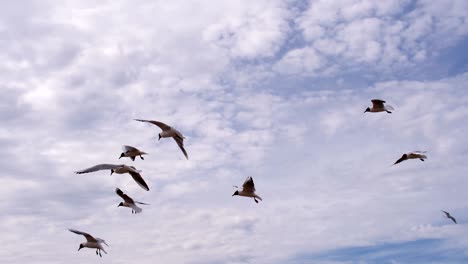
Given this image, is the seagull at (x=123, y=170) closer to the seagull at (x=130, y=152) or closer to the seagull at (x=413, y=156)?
the seagull at (x=130, y=152)

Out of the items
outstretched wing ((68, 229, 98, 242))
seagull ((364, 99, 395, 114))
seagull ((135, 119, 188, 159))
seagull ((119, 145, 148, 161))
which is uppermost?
seagull ((364, 99, 395, 114))

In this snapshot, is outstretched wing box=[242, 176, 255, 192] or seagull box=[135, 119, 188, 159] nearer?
seagull box=[135, 119, 188, 159]

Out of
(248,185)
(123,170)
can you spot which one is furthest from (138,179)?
(248,185)

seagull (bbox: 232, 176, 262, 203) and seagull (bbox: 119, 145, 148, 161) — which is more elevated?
seagull (bbox: 119, 145, 148, 161)

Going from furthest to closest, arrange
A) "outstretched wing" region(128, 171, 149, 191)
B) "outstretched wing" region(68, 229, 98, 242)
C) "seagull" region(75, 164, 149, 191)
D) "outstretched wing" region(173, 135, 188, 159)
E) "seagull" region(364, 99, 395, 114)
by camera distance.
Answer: "seagull" region(364, 99, 395, 114) → "outstretched wing" region(68, 229, 98, 242) → "outstretched wing" region(128, 171, 149, 191) → "outstretched wing" region(173, 135, 188, 159) → "seagull" region(75, 164, 149, 191)

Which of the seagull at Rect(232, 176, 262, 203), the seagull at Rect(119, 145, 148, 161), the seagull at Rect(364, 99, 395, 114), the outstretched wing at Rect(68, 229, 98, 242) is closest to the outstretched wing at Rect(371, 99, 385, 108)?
the seagull at Rect(364, 99, 395, 114)

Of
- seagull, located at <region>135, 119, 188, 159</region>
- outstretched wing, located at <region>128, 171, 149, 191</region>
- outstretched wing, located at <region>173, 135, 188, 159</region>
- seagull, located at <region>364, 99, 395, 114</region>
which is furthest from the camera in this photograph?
seagull, located at <region>364, 99, 395, 114</region>

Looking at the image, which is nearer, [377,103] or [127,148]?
[127,148]

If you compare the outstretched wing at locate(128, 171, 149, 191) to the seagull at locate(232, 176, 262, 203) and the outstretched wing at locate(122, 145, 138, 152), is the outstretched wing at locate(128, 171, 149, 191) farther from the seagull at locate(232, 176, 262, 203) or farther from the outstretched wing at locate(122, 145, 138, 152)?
the seagull at locate(232, 176, 262, 203)

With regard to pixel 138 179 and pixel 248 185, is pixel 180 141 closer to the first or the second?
pixel 138 179

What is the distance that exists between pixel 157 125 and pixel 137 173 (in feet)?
11.1

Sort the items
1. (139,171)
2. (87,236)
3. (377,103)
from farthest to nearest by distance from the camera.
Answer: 1. (377,103)
2. (87,236)
3. (139,171)

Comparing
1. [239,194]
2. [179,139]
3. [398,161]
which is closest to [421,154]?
[398,161]

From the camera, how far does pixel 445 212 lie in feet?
162
